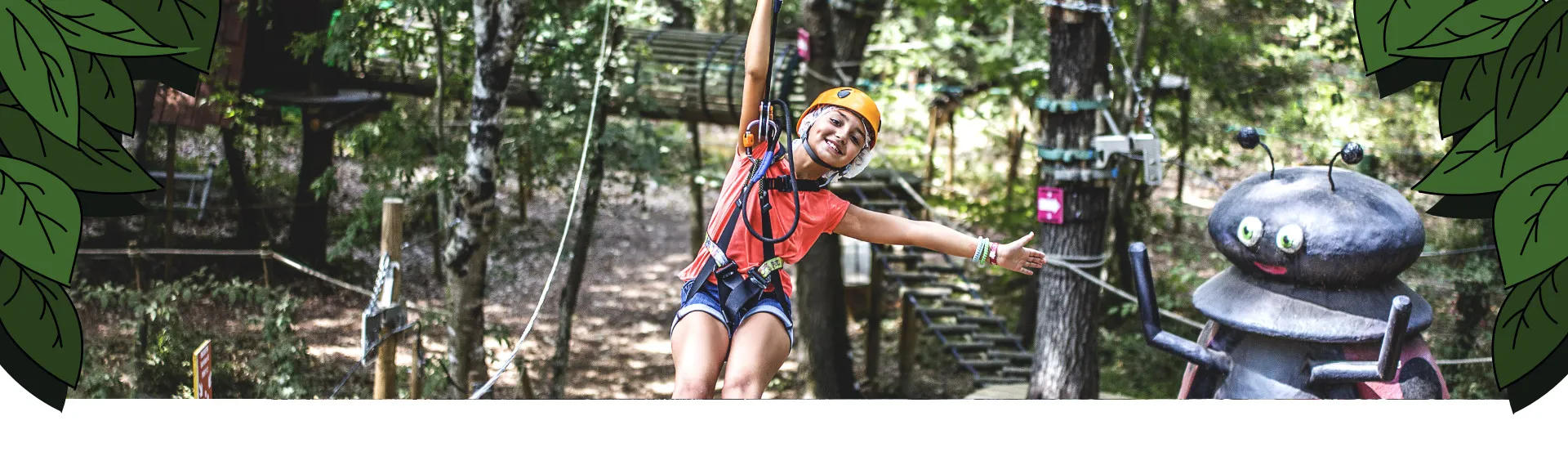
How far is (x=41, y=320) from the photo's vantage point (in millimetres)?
3496

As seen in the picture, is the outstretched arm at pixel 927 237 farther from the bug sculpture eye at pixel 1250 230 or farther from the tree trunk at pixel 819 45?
the tree trunk at pixel 819 45

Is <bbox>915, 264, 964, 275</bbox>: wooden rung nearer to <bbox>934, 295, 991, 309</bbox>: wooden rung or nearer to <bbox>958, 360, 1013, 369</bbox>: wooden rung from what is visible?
<bbox>934, 295, 991, 309</bbox>: wooden rung

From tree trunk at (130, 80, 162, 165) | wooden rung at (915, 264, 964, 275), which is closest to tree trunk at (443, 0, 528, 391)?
tree trunk at (130, 80, 162, 165)

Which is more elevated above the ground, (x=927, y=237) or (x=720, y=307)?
(x=927, y=237)

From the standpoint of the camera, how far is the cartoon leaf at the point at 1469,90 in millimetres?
3465

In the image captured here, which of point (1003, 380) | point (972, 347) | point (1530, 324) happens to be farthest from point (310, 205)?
point (1530, 324)

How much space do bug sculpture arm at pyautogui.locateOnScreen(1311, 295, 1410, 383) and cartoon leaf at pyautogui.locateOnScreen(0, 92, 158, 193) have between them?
3397 millimetres

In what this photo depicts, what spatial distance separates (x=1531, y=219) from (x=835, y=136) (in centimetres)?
211

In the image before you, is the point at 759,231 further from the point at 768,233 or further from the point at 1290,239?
the point at 1290,239

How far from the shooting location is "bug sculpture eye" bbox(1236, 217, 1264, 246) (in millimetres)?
3422

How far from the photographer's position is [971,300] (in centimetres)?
852

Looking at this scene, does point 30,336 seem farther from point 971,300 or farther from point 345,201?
point 971,300

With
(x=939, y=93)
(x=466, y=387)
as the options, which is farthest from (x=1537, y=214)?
(x=939, y=93)

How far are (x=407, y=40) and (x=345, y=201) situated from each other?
121 inches
